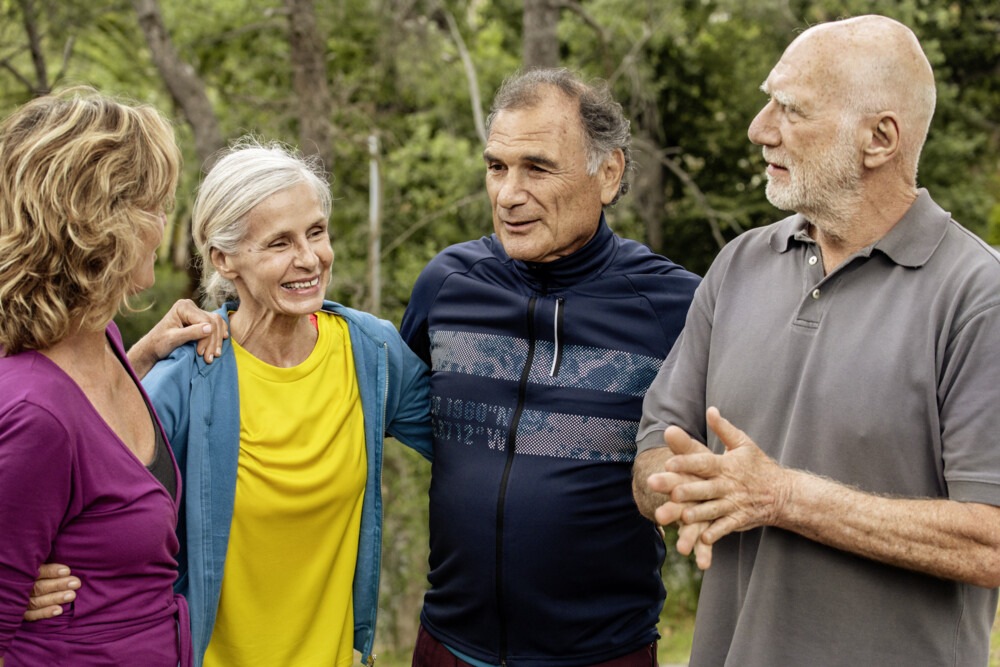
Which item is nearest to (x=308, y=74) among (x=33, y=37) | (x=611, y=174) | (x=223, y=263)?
(x=33, y=37)

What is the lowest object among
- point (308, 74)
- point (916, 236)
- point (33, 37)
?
point (916, 236)

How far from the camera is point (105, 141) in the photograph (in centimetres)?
191

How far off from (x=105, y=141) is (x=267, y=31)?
42.0 feet

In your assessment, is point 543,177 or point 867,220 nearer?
point 867,220

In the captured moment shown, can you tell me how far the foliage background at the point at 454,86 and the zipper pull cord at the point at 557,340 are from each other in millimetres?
6332

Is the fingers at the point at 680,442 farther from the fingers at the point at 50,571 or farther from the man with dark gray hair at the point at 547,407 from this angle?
the fingers at the point at 50,571

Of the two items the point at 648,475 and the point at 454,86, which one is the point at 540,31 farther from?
the point at 648,475

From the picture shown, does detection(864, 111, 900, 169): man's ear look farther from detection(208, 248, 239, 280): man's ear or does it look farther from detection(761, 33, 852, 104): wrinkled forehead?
detection(208, 248, 239, 280): man's ear

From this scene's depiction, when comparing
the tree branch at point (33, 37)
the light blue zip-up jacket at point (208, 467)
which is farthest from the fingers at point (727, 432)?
the tree branch at point (33, 37)

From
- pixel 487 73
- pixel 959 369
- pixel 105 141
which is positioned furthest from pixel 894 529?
pixel 487 73

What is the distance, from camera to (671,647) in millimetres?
7492

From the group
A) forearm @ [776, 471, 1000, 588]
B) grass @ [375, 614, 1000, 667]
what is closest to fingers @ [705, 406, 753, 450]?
forearm @ [776, 471, 1000, 588]

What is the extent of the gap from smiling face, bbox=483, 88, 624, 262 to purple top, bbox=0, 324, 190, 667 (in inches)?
46.5

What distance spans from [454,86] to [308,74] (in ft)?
13.4
